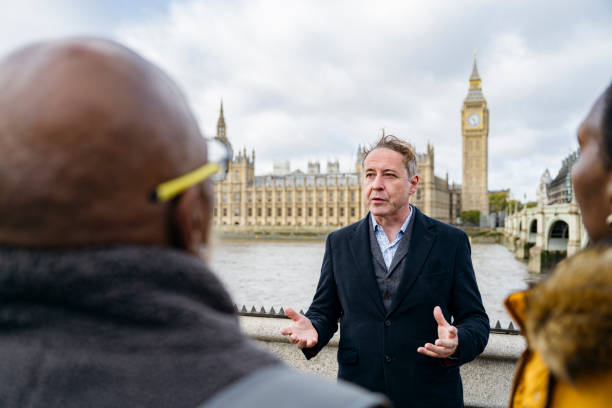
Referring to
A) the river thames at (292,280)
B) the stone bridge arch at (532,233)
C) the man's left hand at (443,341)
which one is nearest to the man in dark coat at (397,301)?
the man's left hand at (443,341)

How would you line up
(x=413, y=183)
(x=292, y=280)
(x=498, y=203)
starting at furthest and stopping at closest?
(x=498, y=203), (x=292, y=280), (x=413, y=183)

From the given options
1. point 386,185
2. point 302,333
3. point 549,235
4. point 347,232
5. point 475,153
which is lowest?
point 549,235

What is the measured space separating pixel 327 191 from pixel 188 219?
54.5 m

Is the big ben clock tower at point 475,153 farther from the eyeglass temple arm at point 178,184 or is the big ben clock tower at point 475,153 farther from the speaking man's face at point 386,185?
the eyeglass temple arm at point 178,184

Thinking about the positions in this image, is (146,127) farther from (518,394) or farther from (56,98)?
(518,394)

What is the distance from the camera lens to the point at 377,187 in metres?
2.22

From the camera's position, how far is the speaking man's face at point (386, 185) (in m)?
2.21

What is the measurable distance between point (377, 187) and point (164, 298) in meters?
1.75

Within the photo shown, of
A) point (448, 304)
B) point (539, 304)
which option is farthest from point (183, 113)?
point (448, 304)

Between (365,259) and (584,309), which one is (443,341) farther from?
(584,309)

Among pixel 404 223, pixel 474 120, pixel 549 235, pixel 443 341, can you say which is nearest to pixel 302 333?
pixel 443 341

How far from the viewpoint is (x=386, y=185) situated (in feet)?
7.28

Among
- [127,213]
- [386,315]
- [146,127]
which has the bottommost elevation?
[386,315]

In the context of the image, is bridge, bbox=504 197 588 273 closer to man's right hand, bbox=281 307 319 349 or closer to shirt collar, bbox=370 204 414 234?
shirt collar, bbox=370 204 414 234
